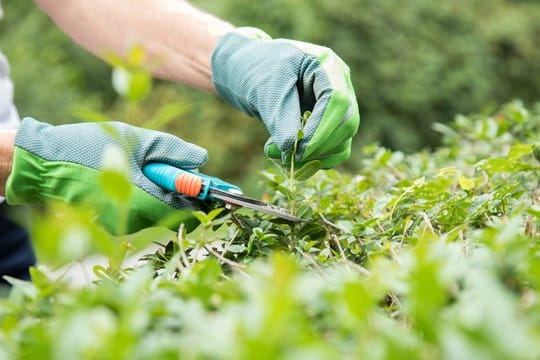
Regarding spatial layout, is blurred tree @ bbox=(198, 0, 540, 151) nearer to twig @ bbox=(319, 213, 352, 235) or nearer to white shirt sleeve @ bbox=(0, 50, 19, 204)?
white shirt sleeve @ bbox=(0, 50, 19, 204)

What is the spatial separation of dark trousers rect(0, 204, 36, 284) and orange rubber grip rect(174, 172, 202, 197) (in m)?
1.01

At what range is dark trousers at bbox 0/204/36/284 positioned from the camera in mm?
2266

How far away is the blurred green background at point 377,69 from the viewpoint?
714 centimetres

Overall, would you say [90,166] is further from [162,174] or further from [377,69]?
[377,69]

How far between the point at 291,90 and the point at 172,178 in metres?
0.39

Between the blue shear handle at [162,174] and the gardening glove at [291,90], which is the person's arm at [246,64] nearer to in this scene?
the gardening glove at [291,90]

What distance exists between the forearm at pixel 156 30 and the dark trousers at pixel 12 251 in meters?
0.58

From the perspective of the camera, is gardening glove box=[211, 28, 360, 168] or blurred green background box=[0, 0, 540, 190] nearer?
gardening glove box=[211, 28, 360, 168]

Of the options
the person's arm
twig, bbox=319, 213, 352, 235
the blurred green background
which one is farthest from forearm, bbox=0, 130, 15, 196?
the blurred green background

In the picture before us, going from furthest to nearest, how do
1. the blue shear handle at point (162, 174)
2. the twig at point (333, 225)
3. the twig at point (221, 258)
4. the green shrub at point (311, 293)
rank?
1. the blue shear handle at point (162, 174)
2. the twig at point (333, 225)
3. the twig at point (221, 258)
4. the green shrub at point (311, 293)

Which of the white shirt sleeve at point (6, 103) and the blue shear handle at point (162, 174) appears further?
the white shirt sleeve at point (6, 103)

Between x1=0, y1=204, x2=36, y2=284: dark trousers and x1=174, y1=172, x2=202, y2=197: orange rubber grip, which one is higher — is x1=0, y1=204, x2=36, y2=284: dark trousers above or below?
below

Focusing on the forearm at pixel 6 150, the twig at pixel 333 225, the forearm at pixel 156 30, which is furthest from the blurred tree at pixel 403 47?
the twig at pixel 333 225

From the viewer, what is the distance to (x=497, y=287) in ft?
2.16
